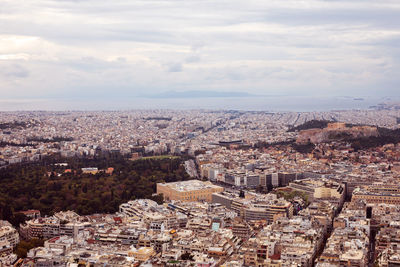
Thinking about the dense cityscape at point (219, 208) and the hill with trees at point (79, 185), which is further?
the hill with trees at point (79, 185)

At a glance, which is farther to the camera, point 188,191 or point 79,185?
point 79,185

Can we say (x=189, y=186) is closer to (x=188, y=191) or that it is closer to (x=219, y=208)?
(x=188, y=191)

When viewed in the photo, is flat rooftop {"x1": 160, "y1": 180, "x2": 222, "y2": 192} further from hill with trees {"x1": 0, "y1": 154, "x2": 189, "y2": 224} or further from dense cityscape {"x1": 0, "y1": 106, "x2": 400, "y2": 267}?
hill with trees {"x1": 0, "y1": 154, "x2": 189, "y2": 224}

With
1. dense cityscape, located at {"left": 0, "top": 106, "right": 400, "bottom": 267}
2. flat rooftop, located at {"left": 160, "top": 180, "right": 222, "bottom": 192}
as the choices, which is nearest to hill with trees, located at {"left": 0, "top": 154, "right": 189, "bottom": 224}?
dense cityscape, located at {"left": 0, "top": 106, "right": 400, "bottom": 267}

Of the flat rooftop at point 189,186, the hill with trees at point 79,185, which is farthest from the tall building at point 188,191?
the hill with trees at point 79,185

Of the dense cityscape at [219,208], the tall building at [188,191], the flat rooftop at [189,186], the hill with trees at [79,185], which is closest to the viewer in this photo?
the dense cityscape at [219,208]

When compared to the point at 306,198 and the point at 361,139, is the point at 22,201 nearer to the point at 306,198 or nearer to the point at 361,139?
the point at 306,198

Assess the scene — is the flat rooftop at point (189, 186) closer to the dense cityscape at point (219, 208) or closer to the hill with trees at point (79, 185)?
the dense cityscape at point (219, 208)

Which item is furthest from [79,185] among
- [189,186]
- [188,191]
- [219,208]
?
[219,208]
